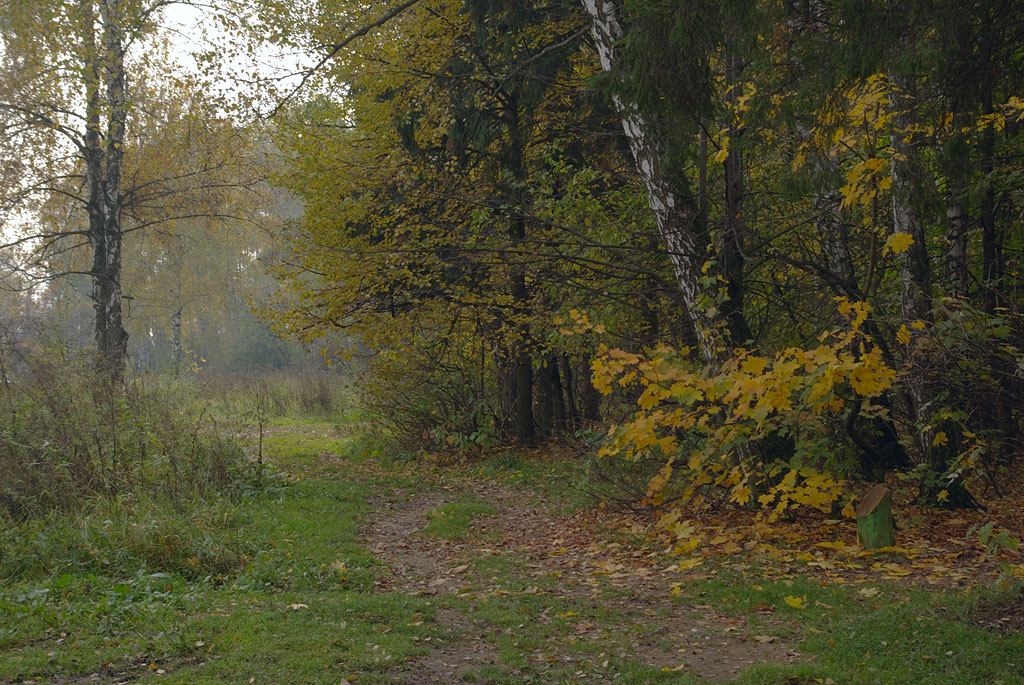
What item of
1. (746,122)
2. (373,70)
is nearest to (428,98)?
(373,70)

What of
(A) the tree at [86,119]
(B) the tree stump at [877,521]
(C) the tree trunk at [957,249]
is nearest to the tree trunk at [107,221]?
(A) the tree at [86,119]

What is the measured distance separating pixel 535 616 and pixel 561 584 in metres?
0.91

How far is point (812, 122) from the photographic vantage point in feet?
20.0

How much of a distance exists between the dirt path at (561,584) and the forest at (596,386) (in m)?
0.05

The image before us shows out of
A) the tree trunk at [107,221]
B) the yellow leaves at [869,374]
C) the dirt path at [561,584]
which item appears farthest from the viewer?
the tree trunk at [107,221]

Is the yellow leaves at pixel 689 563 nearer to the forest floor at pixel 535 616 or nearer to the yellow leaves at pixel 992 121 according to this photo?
the forest floor at pixel 535 616

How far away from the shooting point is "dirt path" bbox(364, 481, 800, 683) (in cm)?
486

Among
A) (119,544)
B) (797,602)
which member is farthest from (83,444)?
(797,602)

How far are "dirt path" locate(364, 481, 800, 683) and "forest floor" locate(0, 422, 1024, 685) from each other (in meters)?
0.02

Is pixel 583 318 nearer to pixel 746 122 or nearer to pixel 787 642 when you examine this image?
pixel 746 122

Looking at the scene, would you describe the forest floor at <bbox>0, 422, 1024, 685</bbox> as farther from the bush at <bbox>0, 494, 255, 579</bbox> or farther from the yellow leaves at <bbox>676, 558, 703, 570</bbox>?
the bush at <bbox>0, 494, 255, 579</bbox>

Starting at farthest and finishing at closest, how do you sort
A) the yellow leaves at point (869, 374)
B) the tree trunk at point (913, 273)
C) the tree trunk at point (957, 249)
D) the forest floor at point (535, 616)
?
1. the tree trunk at point (957, 249)
2. the tree trunk at point (913, 273)
3. the yellow leaves at point (869, 374)
4. the forest floor at point (535, 616)

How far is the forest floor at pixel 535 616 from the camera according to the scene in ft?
14.4

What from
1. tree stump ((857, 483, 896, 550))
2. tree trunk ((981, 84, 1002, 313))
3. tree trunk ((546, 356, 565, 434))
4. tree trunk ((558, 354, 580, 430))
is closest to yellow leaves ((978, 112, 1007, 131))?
tree trunk ((981, 84, 1002, 313))
